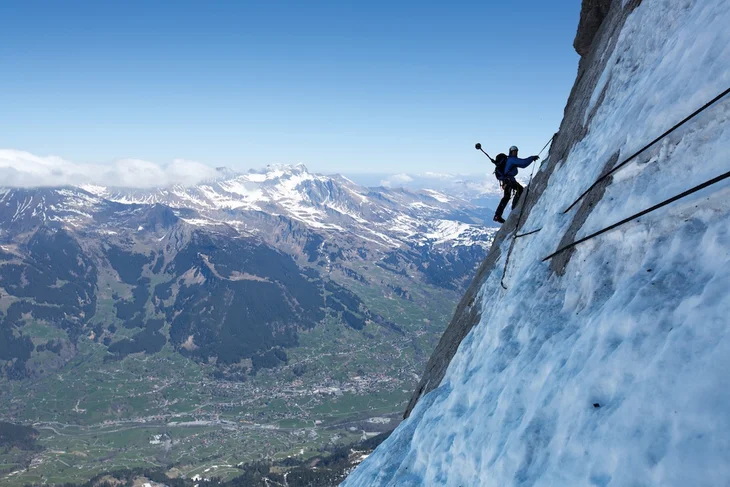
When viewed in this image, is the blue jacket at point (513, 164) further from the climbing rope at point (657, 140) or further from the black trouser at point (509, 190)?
the climbing rope at point (657, 140)

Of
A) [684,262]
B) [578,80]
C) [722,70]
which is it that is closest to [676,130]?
[722,70]

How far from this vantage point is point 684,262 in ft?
25.6

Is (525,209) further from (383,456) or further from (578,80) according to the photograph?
(383,456)

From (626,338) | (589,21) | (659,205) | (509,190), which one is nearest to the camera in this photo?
(626,338)

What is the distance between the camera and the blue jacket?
2319cm

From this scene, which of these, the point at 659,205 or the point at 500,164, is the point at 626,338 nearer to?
the point at 659,205

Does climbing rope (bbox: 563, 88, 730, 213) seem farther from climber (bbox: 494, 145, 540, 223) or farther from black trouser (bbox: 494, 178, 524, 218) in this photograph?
black trouser (bbox: 494, 178, 524, 218)

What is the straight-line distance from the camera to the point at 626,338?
25.2 feet

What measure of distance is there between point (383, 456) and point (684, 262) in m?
13.5

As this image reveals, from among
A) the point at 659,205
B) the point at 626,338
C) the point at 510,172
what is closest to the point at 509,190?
the point at 510,172

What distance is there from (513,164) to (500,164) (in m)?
0.81

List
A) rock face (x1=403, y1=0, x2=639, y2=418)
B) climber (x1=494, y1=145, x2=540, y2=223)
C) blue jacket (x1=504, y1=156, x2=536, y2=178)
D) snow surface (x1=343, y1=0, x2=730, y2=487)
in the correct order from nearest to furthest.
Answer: snow surface (x1=343, y1=0, x2=730, y2=487) → rock face (x1=403, y1=0, x2=639, y2=418) → blue jacket (x1=504, y1=156, x2=536, y2=178) → climber (x1=494, y1=145, x2=540, y2=223)

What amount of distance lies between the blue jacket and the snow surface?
5.75 m

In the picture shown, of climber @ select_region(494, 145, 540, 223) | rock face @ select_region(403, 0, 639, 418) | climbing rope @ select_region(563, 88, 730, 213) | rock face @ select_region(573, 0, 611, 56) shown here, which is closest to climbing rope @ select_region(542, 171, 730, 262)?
climbing rope @ select_region(563, 88, 730, 213)
